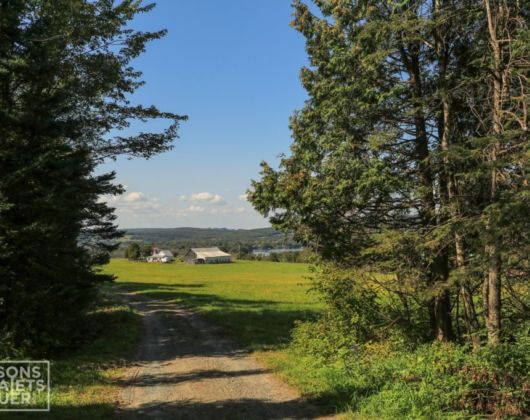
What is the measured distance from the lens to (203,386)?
29.3ft

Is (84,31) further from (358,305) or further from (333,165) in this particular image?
(358,305)

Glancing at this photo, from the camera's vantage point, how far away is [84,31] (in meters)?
14.1

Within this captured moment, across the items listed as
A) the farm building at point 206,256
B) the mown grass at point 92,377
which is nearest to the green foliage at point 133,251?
the farm building at point 206,256

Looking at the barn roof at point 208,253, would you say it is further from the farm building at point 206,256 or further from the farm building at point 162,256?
the farm building at point 162,256

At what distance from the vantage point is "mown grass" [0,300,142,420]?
7.31 m

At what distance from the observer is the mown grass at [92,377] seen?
7.31 m

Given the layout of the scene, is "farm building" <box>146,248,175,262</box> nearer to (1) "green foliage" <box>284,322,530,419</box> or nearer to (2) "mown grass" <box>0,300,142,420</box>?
(2) "mown grass" <box>0,300,142,420</box>

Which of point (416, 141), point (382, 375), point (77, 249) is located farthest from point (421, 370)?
point (77, 249)

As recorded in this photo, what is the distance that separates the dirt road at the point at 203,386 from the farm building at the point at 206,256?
4939 inches

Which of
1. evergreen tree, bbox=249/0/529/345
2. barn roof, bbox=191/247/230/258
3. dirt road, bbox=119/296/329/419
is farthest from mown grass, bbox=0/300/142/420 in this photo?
barn roof, bbox=191/247/230/258

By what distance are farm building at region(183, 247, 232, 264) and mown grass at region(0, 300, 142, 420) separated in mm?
124188

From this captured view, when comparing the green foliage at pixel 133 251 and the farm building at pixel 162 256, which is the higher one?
the green foliage at pixel 133 251

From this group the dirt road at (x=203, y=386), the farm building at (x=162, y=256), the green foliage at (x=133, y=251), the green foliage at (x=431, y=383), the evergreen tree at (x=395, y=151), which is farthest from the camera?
the farm building at (x=162, y=256)

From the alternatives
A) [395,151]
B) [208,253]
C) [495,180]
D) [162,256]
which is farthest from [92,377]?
[162,256]
